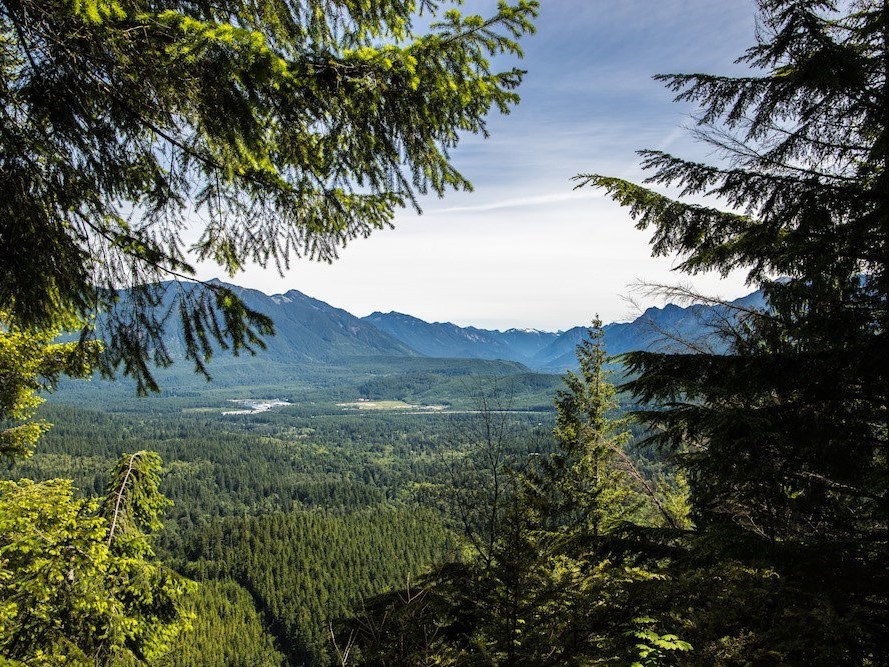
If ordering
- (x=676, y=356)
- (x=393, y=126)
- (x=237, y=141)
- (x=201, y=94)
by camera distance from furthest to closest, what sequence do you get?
(x=676, y=356)
(x=393, y=126)
(x=237, y=141)
(x=201, y=94)

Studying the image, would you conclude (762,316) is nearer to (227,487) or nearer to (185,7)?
(185,7)

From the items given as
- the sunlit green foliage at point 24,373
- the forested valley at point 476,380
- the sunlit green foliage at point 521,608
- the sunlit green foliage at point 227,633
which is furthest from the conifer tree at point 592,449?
the sunlit green foliage at point 227,633

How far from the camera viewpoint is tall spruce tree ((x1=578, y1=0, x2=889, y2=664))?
9.87 ft

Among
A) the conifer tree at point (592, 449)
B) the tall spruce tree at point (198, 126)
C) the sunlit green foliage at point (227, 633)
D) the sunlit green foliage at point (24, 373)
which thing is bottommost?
the sunlit green foliage at point (227, 633)

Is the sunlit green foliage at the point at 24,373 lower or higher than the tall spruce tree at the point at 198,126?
lower

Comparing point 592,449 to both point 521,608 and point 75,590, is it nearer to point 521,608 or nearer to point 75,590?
point 521,608

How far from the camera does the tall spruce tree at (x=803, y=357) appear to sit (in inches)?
118

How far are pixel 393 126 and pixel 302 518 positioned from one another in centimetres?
8458

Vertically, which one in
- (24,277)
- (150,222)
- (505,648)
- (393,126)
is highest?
(393,126)

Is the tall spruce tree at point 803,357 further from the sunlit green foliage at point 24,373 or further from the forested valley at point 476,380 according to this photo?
the sunlit green foliage at point 24,373

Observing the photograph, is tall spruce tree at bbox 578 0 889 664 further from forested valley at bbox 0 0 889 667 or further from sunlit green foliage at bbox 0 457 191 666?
sunlit green foliage at bbox 0 457 191 666

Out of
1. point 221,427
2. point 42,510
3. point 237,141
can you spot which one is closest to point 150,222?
point 237,141

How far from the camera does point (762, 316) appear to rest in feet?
15.8

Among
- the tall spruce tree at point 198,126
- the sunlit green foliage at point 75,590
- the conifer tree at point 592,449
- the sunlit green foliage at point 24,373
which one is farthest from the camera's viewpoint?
the conifer tree at point 592,449
